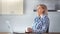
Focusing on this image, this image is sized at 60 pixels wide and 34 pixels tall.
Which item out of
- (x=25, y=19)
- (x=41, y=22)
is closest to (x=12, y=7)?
(x=25, y=19)

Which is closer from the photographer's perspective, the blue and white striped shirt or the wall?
the blue and white striped shirt

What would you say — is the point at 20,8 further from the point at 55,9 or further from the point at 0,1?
the point at 55,9

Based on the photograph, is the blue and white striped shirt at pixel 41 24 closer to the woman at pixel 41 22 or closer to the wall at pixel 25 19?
the woman at pixel 41 22

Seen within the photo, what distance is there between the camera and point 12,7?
3.44m

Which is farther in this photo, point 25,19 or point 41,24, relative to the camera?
point 25,19

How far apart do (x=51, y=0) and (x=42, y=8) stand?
90 cm

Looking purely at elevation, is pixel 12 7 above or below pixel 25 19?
above

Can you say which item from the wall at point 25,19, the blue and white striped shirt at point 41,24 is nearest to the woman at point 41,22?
the blue and white striped shirt at point 41,24

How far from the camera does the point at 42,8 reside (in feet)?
8.43

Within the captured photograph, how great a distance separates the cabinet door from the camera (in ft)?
11.2

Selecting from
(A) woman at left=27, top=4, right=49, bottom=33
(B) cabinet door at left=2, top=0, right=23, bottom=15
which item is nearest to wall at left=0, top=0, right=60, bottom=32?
(B) cabinet door at left=2, top=0, right=23, bottom=15

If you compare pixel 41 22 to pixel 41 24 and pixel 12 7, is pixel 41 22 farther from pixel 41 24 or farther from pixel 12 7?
pixel 12 7

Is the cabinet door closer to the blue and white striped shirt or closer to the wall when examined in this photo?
the wall

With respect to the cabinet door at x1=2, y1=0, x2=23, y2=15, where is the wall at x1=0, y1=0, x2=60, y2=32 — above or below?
below
